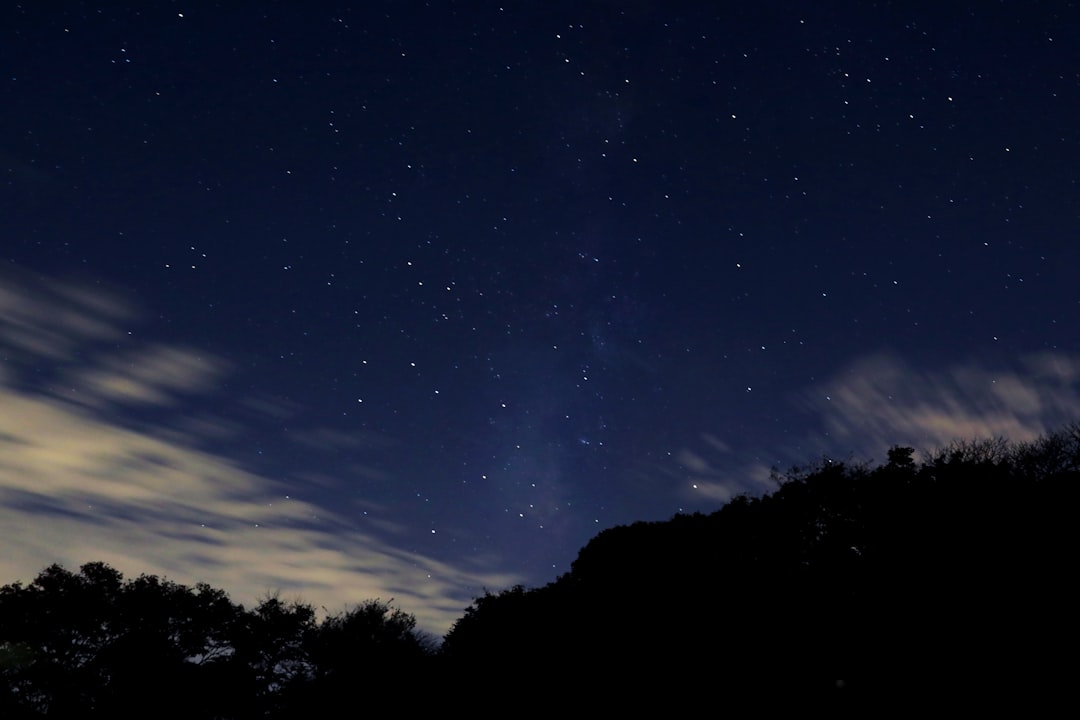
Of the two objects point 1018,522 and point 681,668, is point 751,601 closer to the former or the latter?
point 681,668

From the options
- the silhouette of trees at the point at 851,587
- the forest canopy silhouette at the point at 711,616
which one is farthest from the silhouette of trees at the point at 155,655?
the silhouette of trees at the point at 851,587

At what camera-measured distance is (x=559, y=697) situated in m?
23.8

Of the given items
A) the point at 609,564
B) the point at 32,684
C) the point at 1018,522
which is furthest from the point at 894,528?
the point at 32,684

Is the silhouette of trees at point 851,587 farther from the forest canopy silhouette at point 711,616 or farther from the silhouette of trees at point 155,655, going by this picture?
the silhouette of trees at point 155,655

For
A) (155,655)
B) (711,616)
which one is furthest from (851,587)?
(155,655)

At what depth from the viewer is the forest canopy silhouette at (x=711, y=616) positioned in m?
17.9

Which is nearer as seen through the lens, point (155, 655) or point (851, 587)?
point (851, 587)

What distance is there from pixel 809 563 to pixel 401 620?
3564cm

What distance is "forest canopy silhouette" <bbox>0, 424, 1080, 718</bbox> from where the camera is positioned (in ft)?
58.7

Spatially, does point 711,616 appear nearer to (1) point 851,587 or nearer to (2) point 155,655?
(1) point 851,587

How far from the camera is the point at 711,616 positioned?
24.4 meters

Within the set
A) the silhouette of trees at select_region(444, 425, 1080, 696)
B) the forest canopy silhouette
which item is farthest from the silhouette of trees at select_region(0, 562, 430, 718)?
the silhouette of trees at select_region(444, 425, 1080, 696)

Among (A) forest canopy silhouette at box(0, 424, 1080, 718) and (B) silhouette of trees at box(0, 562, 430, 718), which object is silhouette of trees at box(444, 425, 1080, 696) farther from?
(B) silhouette of trees at box(0, 562, 430, 718)

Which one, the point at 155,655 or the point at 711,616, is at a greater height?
the point at 711,616
